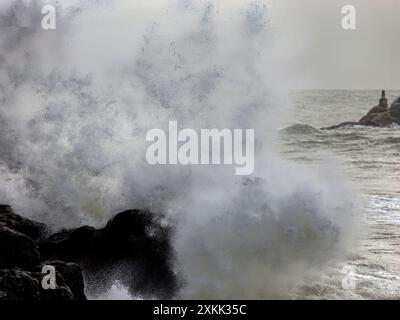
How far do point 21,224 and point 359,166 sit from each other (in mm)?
9197

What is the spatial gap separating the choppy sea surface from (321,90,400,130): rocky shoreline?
187 millimetres

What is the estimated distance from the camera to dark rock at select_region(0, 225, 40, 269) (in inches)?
377

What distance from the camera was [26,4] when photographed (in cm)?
1362

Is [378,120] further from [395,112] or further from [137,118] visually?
[137,118]

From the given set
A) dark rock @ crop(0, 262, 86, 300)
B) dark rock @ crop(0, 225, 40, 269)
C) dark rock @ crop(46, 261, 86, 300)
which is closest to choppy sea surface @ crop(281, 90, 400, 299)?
dark rock @ crop(46, 261, 86, 300)

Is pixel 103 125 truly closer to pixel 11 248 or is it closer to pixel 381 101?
pixel 11 248

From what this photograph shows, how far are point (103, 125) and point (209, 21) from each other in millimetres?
2962

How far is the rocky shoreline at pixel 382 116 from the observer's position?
1927 cm

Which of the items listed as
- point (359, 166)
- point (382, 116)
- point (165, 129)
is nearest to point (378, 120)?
point (382, 116)

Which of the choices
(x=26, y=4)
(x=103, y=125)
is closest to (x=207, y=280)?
(x=103, y=125)

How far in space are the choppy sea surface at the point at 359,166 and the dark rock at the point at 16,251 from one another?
13.7 ft

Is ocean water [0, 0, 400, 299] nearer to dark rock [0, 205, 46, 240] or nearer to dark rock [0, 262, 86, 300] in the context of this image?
dark rock [0, 205, 46, 240]

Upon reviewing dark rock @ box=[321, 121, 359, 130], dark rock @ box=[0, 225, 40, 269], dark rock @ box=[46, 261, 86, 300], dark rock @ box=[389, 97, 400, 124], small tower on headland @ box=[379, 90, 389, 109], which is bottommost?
dark rock @ box=[46, 261, 86, 300]

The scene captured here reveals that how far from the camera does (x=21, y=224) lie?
37.0ft
